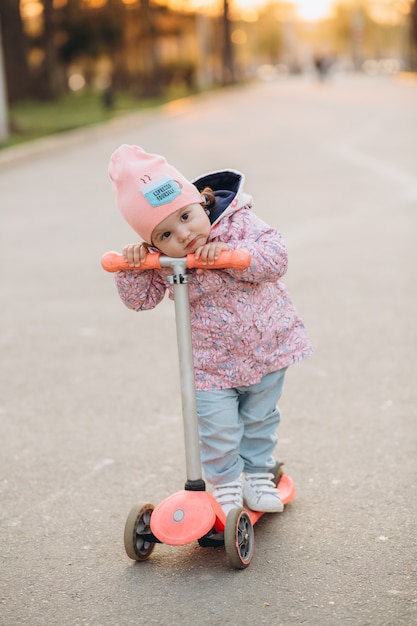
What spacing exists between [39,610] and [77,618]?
5.3 inches

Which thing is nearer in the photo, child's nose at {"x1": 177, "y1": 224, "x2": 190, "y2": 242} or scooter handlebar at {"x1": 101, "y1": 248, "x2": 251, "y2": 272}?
scooter handlebar at {"x1": 101, "y1": 248, "x2": 251, "y2": 272}

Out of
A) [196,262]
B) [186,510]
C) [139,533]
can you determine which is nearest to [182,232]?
[196,262]

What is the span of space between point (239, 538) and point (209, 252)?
91 cm

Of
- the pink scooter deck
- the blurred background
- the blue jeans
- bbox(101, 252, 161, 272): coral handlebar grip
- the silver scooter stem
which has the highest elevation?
bbox(101, 252, 161, 272): coral handlebar grip

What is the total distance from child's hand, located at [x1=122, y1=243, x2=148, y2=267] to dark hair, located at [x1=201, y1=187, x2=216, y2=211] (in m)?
0.26

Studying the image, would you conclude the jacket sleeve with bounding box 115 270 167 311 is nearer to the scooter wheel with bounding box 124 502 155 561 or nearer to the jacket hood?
the jacket hood

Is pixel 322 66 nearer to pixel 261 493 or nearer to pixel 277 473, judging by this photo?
pixel 277 473

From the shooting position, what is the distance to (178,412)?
5105 millimetres

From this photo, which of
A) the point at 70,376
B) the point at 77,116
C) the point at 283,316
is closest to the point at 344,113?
the point at 77,116

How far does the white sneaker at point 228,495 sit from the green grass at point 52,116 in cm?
1583

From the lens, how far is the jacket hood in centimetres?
341

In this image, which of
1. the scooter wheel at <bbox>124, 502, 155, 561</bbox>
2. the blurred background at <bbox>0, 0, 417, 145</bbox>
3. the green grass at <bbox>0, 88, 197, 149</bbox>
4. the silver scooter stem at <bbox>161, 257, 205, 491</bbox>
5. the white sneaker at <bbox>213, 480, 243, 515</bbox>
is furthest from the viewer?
the blurred background at <bbox>0, 0, 417, 145</bbox>

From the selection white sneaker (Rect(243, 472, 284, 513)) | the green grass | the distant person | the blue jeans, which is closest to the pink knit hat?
the blue jeans

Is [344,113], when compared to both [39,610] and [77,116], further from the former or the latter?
[39,610]
